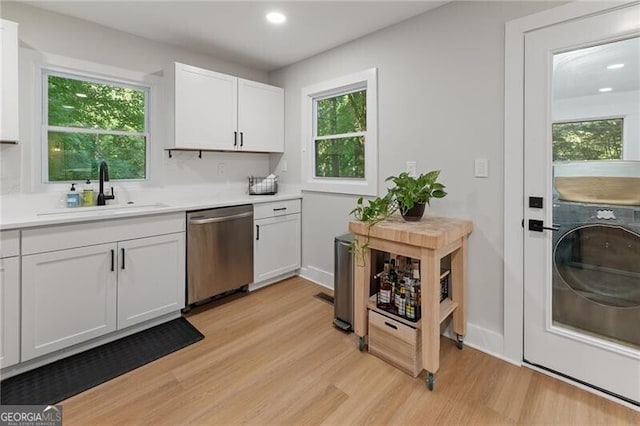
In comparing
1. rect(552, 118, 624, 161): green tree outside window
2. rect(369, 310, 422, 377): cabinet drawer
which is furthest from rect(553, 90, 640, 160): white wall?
rect(369, 310, 422, 377): cabinet drawer

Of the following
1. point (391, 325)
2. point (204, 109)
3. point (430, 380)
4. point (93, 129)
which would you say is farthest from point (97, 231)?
point (430, 380)

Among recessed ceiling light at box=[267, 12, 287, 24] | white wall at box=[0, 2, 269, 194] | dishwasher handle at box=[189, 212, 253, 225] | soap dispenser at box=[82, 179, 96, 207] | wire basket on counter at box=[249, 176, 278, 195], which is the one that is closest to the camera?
white wall at box=[0, 2, 269, 194]

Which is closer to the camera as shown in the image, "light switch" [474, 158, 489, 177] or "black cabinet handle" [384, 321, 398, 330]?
"black cabinet handle" [384, 321, 398, 330]

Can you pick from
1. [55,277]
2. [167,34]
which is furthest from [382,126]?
[55,277]

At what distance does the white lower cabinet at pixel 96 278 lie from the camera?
1884 millimetres

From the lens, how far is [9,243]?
5.83ft

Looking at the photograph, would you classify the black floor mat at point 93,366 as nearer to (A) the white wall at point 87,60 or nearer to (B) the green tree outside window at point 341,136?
(A) the white wall at point 87,60

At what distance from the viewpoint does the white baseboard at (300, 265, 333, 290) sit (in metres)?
3.25

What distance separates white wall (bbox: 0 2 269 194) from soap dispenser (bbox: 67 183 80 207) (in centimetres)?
21

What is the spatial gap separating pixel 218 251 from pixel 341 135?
1645 mm

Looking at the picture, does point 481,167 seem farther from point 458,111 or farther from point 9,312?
point 9,312

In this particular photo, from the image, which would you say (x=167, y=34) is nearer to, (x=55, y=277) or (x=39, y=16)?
(x=39, y=16)

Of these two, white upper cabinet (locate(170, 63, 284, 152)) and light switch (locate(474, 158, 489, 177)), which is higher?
white upper cabinet (locate(170, 63, 284, 152))

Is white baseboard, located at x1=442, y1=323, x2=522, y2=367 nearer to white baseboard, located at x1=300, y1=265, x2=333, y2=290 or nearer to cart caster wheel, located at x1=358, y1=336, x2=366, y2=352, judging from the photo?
cart caster wheel, located at x1=358, y1=336, x2=366, y2=352
